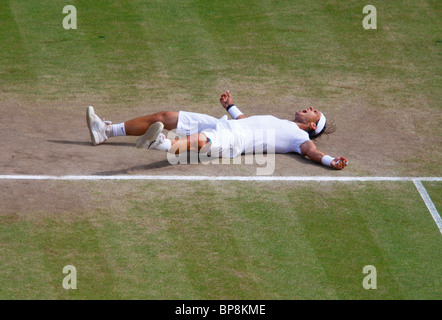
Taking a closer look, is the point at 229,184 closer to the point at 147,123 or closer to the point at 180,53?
the point at 147,123

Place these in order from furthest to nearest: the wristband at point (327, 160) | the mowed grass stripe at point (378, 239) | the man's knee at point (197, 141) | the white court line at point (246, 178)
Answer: the wristband at point (327, 160) < the man's knee at point (197, 141) < the white court line at point (246, 178) < the mowed grass stripe at point (378, 239)

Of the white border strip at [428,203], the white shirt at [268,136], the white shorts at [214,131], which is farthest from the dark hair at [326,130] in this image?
the white border strip at [428,203]

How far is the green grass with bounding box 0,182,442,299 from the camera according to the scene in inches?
267

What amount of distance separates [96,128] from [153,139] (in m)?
1.49

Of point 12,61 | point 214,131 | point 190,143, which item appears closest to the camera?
point 190,143

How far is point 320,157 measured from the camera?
9336 mm

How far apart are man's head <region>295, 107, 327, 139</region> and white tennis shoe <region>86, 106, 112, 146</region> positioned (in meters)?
2.74

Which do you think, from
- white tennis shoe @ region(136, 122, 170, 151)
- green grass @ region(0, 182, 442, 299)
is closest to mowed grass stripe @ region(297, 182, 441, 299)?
green grass @ region(0, 182, 442, 299)

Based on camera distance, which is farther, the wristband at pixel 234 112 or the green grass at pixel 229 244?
the wristband at pixel 234 112

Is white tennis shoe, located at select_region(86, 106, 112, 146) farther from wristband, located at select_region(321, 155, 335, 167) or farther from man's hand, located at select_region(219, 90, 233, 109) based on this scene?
wristband, located at select_region(321, 155, 335, 167)

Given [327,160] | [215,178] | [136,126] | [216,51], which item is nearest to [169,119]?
[136,126]

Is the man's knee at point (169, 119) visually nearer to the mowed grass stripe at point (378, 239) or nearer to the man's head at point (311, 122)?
the man's head at point (311, 122)

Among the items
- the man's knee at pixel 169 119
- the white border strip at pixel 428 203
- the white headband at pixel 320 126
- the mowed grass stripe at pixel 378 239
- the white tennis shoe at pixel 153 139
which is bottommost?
the white border strip at pixel 428 203

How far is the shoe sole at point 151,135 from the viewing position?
8.35 meters
